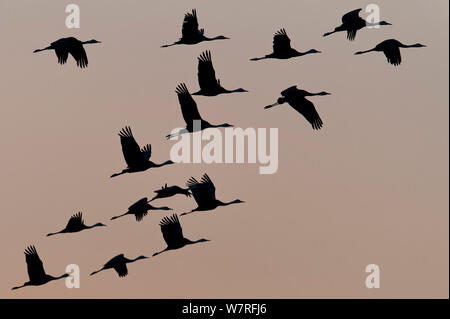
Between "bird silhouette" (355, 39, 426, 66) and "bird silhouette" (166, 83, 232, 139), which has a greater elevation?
"bird silhouette" (355, 39, 426, 66)

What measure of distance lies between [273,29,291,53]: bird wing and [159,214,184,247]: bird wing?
6953 millimetres

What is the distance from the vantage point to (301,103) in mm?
49688

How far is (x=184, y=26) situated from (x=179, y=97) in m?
2.39

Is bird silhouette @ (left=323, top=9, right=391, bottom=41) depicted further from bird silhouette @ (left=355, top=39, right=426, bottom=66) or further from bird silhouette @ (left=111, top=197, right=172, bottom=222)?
bird silhouette @ (left=111, top=197, right=172, bottom=222)

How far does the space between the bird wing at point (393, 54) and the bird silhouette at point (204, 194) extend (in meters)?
7.37

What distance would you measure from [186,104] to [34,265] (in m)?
8.89

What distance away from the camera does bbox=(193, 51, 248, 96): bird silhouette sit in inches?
1922

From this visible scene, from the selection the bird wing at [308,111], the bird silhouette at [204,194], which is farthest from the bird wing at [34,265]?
the bird wing at [308,111]

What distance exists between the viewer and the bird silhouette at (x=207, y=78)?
48.8m

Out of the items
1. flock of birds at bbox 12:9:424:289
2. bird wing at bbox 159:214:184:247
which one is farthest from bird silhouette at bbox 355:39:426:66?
bird wing at bbox 159:214:184:247

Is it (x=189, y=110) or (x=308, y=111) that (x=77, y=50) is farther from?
(x=308, y=111)

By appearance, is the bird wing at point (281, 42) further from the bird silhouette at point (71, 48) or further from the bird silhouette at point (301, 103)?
the bird silhouette at point (71, 48)

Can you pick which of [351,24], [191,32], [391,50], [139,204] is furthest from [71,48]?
[391,50]
